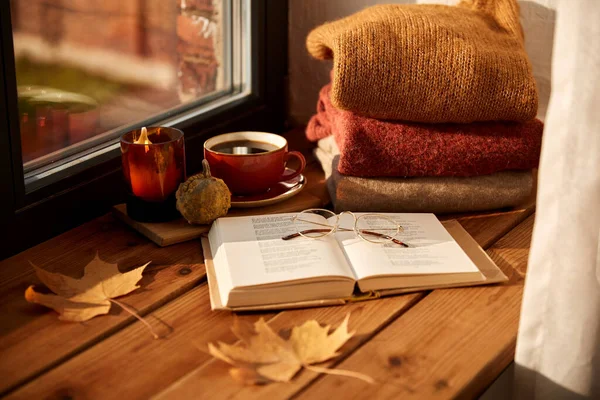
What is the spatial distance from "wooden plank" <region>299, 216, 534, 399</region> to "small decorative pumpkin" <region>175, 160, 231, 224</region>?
31 cm

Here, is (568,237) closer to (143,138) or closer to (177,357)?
(177,357)

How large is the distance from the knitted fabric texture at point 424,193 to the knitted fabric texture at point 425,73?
0.09m

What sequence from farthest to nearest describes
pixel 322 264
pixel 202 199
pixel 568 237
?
1. pixel 202 199
2. pixel 322 264
3. pixel 568 237

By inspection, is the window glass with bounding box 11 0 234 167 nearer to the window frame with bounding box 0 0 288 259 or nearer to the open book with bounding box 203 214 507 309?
the window frame with bounding box 0 0 288 259

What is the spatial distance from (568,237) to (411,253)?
25 cm

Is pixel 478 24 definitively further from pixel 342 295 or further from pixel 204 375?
pixel 204 375

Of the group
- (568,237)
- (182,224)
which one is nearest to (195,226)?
(182,224)

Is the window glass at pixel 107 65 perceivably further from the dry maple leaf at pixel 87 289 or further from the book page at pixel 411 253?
the book page at pixel 411 253

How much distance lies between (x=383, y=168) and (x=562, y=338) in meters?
0.39

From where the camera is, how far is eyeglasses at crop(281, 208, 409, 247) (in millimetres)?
951

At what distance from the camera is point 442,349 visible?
2.55 ft

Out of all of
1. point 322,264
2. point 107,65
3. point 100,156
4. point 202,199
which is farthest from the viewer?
point 107,65

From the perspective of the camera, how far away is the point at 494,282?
2.99ft

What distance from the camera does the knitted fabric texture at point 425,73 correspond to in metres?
1.02
